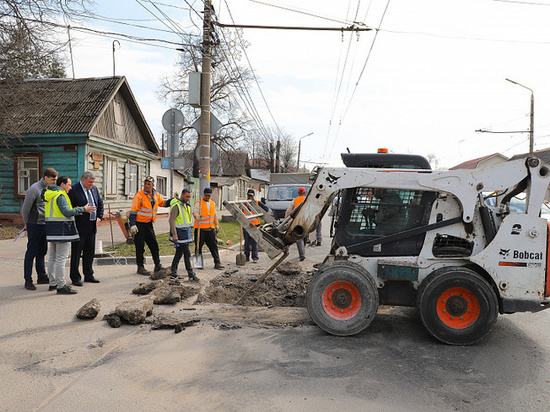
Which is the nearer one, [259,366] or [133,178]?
[259,366]

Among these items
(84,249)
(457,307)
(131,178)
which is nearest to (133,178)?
(131,178)

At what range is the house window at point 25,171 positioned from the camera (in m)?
16.3

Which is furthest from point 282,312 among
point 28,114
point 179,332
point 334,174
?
point 28,114

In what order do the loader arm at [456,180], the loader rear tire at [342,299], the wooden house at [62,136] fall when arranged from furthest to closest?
the wooden house at [62,136] → the loader rear tire at [342,299] → the loader arm at [456,180]

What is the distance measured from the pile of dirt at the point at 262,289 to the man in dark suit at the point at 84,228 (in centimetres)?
218

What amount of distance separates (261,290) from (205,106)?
5312 mm

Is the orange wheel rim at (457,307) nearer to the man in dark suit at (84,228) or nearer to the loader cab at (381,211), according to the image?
the loader cab at (381,211)

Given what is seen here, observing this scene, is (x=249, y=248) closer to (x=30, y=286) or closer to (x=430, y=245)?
(x=30, y=286)

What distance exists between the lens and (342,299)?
4.95 metres

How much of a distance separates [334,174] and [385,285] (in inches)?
58.2

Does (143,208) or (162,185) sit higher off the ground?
(162,185)

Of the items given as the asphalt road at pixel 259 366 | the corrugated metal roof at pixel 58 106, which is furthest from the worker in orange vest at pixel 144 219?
the corrugated metal roof at pixel 58 106

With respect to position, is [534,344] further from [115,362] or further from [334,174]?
[115,362]

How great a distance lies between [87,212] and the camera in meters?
7.05
